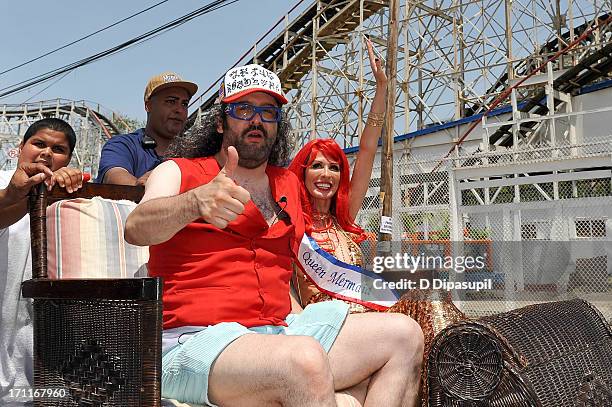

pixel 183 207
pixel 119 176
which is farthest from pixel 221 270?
pixel 119 176

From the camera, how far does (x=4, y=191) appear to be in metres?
1.69

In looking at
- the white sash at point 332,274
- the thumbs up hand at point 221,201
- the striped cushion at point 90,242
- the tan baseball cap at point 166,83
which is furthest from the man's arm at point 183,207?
the tan baseball cap at point 166,83

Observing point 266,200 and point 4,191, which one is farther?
point 266,200

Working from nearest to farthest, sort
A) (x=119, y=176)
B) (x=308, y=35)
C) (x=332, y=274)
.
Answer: (x=332, y=274) < (x=119, y=176) < (x=308, y=35)

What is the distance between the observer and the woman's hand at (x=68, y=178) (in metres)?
1.71

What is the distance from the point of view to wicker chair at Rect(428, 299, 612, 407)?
1342 mm

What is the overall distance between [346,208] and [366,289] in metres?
0.36

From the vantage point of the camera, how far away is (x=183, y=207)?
4.62 ft

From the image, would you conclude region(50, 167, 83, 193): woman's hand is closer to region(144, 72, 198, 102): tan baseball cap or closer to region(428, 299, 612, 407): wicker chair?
region(428, 299, 612, 407): wicker chair

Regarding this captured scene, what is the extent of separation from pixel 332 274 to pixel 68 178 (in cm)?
94

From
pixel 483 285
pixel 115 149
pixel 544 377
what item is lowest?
pixel 483 285

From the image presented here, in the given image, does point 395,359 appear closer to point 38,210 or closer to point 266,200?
point 266,200

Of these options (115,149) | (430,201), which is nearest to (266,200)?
(115,149)

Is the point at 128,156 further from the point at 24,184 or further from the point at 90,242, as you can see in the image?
the point at 24,184
